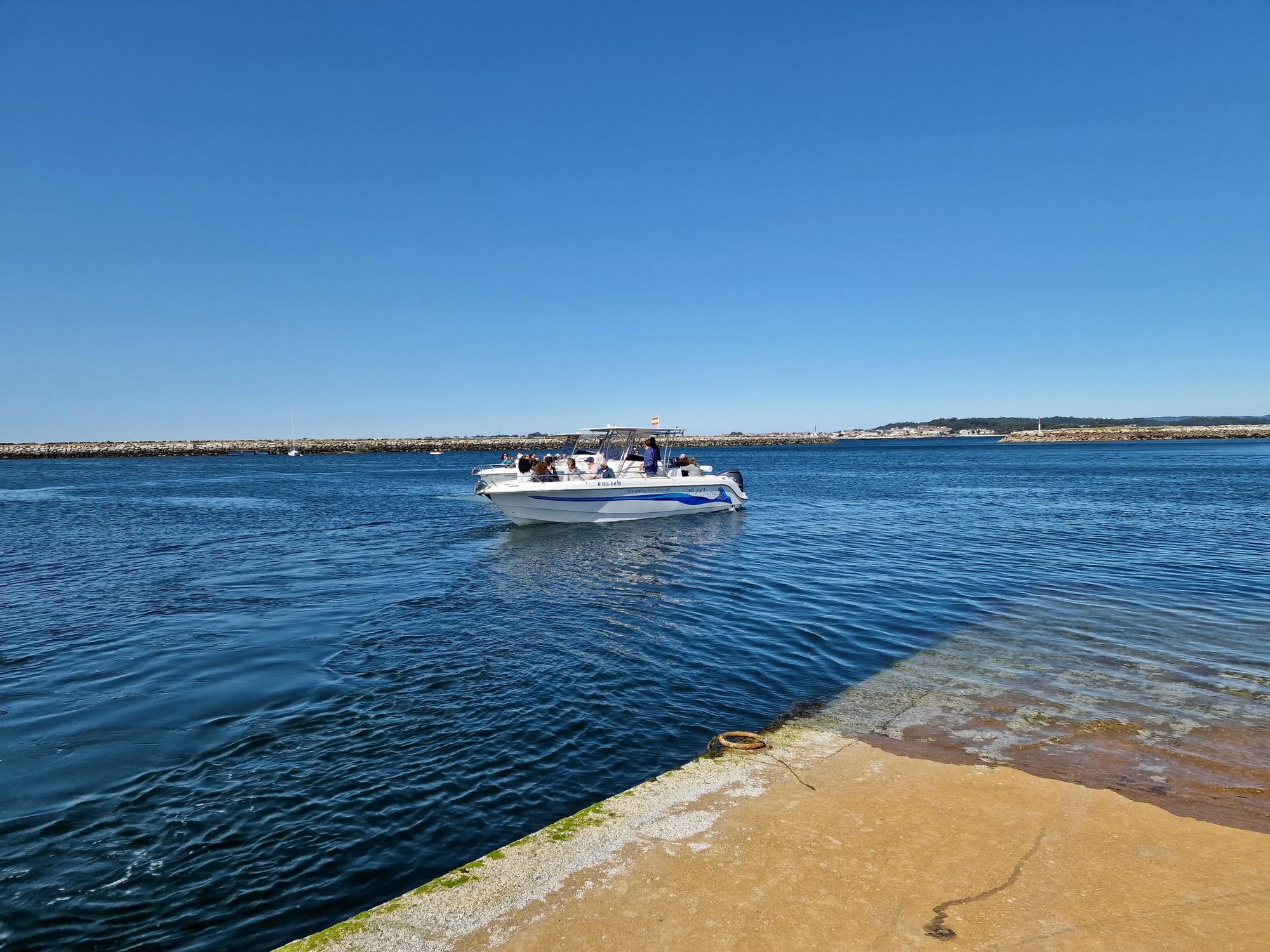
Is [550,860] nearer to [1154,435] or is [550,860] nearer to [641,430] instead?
[641,430]

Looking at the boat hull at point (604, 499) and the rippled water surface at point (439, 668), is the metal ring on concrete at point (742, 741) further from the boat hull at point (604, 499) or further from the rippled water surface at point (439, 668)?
the boat hull at point (604, 499)

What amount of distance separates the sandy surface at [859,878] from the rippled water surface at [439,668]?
3.66 ft

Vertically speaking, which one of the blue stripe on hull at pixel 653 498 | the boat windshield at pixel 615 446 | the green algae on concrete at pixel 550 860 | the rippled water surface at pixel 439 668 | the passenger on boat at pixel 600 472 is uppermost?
the boat windshield at pixel 615 446

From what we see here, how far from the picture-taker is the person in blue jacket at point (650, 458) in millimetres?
27703

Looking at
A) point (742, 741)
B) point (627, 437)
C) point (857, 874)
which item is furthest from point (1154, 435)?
point (857, 874)

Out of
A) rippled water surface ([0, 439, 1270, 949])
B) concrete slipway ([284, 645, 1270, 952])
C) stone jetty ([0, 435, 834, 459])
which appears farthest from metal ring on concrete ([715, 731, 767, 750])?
stone jetty ([0, 435, 834, 459])

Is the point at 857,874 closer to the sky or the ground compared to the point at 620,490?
closer to the ground

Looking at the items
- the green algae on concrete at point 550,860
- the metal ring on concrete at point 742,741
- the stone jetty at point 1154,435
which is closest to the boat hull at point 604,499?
the metal ring on concrete at point 742,741

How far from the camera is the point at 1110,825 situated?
5.12 metres

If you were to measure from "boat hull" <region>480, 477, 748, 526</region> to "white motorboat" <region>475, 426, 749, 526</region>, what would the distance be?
3 centimetres

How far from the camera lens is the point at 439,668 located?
32.9 feet

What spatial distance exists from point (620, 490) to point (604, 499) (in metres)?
0.71

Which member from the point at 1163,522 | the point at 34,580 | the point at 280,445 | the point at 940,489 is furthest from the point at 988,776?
the point at 280,445

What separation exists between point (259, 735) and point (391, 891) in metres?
3.59
